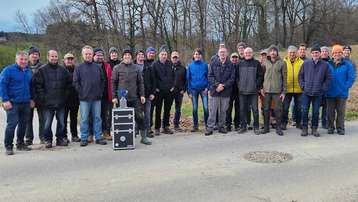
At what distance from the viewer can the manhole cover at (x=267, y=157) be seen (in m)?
7.39

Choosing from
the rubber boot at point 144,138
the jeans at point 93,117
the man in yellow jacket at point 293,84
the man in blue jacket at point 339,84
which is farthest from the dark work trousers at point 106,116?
the man in blue jacket at point 339,84

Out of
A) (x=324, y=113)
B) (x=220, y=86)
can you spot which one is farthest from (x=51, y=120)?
(x=324, y=113)

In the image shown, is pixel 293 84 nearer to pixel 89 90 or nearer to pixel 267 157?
pixel 267 157

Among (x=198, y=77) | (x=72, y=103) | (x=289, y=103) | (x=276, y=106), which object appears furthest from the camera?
(x=289, y=103)

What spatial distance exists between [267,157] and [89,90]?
3915 mm

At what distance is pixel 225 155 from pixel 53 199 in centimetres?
346

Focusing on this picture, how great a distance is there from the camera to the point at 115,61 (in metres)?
9.45

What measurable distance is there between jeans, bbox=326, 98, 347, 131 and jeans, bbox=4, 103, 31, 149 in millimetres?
7021

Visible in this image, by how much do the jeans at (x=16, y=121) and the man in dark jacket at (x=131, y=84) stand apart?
1839mm

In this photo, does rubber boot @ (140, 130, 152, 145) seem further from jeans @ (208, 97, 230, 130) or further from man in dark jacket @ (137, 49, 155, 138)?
jeans @ (208, 97, 230, 130)

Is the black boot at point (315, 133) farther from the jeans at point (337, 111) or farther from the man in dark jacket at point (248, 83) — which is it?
the man in dark jacket at point (248, 83)

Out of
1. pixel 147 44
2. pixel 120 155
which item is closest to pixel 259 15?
pixel 147 44

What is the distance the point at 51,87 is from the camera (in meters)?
8.41

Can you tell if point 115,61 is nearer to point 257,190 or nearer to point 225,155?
point 225,155
